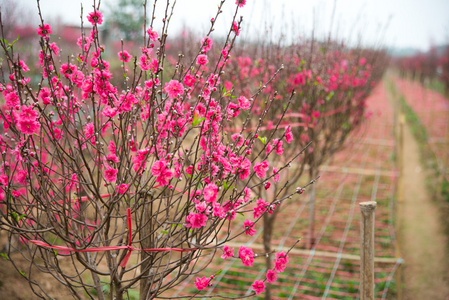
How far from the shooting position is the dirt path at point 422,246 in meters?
4.82

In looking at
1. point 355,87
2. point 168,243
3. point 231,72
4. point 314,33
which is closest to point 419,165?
point 355,87

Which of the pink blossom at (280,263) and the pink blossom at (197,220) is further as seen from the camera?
the pink blossom at (280,263)

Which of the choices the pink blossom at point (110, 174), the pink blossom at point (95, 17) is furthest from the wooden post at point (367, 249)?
the pink blossom at point (95, 17)

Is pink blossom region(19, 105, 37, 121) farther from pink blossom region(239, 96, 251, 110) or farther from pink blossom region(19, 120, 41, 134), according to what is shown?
pink blossom region(239, 96, 251, 110)

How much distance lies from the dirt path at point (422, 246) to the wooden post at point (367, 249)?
307 cm

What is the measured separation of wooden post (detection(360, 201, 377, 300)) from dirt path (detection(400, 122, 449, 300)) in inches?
121

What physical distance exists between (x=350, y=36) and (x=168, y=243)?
4.45m

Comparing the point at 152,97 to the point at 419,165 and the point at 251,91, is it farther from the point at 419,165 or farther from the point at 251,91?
the point at 419,165

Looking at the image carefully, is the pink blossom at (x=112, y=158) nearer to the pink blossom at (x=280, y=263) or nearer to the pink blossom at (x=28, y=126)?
the pink blossom at (x=28, y=126)

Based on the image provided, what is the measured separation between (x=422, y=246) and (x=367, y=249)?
468 centimetres

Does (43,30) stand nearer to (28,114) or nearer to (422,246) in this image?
(28,114)

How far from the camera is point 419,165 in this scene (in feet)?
32.8

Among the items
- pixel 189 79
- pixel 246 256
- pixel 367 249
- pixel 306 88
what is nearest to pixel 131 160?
pixel 189 79

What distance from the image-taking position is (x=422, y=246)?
5.89m
